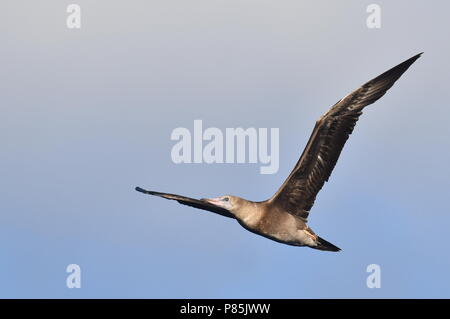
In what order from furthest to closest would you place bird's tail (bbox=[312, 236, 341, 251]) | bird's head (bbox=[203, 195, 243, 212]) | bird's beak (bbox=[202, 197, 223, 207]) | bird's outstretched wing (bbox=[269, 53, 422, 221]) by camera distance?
1. bird's tail (bbox=[312, 236, 341, 251])
2. bird's beak (bbox=[202, 197, 223, 207])
3. bird's head (bbox=[203, 195, 243, 212])
4. bird's outstretched wing (bbox=[269, 53, 422, 221])

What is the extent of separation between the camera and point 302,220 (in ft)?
102

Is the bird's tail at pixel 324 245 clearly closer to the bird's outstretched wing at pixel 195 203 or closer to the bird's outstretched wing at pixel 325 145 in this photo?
the bird's outstretched wing at pixel 325 145

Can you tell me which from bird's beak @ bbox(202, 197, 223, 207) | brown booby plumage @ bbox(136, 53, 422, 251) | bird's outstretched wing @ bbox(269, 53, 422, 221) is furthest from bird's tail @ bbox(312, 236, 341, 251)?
bird's beak @ bbox(202, 197, 223, 207)

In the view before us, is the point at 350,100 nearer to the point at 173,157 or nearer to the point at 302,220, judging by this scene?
the point at 302,220

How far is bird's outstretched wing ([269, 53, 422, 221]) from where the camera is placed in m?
30.3

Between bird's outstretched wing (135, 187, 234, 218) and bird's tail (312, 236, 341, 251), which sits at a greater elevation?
bird's outstretched wing (135, 187, 234, 218)

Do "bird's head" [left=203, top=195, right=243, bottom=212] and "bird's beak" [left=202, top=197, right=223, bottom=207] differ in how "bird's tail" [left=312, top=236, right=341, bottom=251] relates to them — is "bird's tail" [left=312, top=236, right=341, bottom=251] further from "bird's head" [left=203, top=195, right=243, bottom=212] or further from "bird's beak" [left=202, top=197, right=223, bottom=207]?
"bird's beak" [left=202, top=197, right=223, bottom=207]

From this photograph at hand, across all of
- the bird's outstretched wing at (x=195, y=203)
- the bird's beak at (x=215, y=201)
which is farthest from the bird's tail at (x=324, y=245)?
the bird's beak at (x=215, y=201)

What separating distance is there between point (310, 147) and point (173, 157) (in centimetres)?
408

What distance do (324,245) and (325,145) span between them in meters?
2.02

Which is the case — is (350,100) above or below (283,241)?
above

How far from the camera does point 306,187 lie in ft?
102

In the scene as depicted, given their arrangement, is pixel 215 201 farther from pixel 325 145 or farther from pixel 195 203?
pixel 325 145
